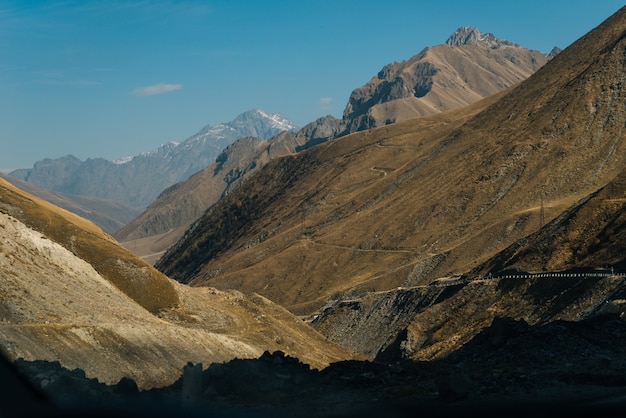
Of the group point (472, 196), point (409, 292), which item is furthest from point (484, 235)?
point (409, 292)

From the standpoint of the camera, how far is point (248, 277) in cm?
16912

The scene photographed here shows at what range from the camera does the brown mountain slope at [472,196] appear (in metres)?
133

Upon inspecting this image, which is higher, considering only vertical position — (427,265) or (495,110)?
(495,110)

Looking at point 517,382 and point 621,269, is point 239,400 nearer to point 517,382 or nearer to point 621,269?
point 517,382

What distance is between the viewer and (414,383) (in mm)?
24328

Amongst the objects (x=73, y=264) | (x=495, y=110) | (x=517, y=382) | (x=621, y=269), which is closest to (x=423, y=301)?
(x=621, y=269)

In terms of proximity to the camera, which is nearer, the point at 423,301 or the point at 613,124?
the point at 423,301

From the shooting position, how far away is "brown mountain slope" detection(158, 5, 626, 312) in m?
133

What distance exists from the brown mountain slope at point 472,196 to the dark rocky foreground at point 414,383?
90.0 metres

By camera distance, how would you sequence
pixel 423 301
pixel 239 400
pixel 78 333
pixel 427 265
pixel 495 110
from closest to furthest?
pixel 239 400
pixel 78 333
pixel 423 301
pixel 427 265
pixel 495 110

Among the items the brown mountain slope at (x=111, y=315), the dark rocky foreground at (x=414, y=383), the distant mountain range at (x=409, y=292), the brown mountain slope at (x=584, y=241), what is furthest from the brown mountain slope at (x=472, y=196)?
the dark rocky foreground at (x=414, y=383)

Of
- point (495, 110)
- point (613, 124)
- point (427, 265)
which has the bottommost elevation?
point (427, 265)

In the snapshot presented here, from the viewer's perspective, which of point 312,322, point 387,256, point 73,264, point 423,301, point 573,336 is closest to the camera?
point 573,336

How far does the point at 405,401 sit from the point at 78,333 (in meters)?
26.2
